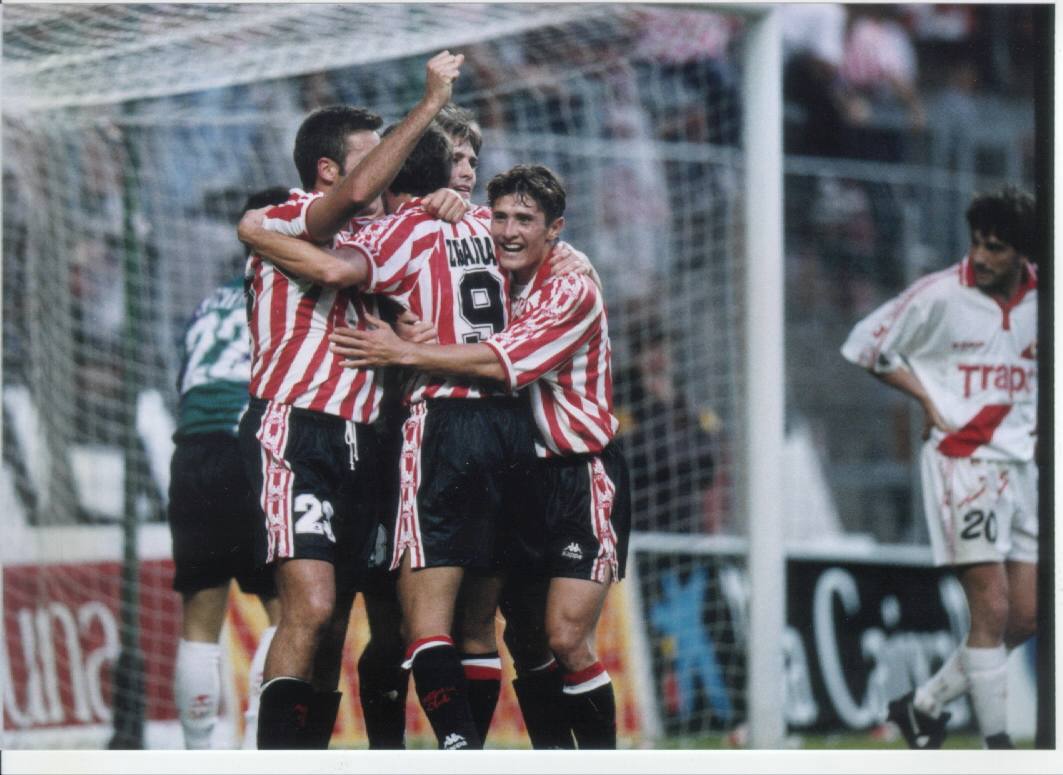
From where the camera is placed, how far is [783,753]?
4.43 meters

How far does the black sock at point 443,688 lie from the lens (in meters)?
3.93

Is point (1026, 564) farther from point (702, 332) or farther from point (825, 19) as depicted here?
point (825, 19)

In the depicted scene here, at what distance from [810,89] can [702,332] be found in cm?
297

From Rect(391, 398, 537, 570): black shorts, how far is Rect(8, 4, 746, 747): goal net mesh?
6.50 feet

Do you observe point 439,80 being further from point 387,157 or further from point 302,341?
point 302,341

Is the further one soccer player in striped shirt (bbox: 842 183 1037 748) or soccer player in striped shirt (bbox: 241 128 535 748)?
soccer player in striped shirt (bbox: 842 183 1037 748)

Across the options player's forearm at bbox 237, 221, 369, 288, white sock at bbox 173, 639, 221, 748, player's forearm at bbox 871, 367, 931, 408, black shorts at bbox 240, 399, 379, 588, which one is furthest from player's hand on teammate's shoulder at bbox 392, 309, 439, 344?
player's forearm at bbox 871, 367, 931, 408

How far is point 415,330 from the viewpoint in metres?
4.16

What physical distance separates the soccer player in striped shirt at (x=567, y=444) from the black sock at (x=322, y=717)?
2.04ft

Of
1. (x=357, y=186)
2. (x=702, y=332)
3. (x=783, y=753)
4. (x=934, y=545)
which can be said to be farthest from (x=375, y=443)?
(x=702, y=332)

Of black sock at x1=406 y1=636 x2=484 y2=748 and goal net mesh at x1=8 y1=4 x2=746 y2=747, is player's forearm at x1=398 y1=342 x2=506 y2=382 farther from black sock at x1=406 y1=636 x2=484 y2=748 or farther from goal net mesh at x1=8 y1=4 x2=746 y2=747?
goal net mesh at x1=8 y1=4 x2=746 y2=747

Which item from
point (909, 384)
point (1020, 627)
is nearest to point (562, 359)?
point (909, 384)

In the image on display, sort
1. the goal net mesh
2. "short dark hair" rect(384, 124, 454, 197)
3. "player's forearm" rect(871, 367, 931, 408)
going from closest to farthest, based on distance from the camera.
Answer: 1. "short dark hair" rect(384, 124, 454, 197)
2. "player's forearm" rect(871, 367, 931, 408)
3. the goal net mesh

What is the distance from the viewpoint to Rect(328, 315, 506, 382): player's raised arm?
4.04 m
